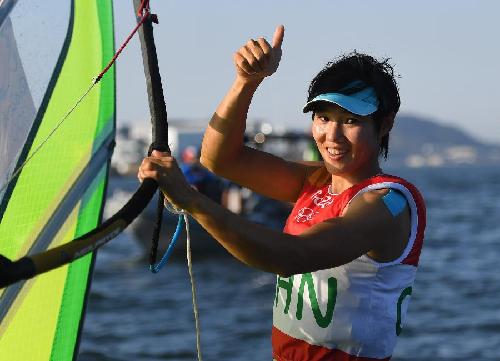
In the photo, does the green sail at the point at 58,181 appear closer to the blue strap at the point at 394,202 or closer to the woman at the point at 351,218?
the woman at the point at 351,218

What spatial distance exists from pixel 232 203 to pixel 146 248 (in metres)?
2.31

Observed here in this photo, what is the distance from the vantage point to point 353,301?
2592mm

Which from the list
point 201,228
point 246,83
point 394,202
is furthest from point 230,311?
Result: point 394,202

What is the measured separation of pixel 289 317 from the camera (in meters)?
2.72

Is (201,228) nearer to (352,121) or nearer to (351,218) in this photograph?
(352,121)

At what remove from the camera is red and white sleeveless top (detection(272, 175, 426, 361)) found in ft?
8.43

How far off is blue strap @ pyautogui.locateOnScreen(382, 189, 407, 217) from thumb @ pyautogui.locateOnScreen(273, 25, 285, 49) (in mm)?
472

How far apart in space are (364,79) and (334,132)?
0.18 meters

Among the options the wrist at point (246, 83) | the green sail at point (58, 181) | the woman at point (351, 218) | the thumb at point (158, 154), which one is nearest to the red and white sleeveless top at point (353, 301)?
the woman at point (351, 218)

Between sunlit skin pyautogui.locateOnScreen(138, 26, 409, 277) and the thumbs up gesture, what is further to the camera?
the thumbs up gesture

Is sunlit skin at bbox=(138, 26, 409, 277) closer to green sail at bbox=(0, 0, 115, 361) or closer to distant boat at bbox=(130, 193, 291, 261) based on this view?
green sail at bbox=(0, 0, 115, 361)

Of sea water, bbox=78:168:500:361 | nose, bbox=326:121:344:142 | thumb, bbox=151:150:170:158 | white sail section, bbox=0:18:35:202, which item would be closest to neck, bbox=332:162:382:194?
nose, bbox=326:121:344:142

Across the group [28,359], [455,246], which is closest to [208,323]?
[28,359]

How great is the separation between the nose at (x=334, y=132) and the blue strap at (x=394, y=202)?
19 cm
